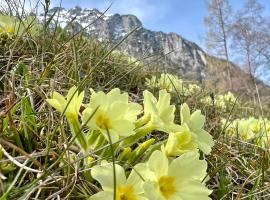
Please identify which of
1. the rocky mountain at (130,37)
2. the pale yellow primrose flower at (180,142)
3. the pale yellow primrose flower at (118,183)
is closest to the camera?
the pale yellow primrose flower at (118,183)

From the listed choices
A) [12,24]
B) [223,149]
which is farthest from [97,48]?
[223,149]

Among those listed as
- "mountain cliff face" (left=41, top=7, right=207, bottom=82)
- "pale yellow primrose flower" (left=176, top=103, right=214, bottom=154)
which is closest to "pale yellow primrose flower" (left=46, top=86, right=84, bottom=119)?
"pale yellow primrose flower" (left=176, top=103, right=214, bottom=154)

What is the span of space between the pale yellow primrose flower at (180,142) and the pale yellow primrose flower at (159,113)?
21 millimetres

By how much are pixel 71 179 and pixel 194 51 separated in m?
50.4

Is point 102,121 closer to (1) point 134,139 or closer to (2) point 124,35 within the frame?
(1) point 134,139

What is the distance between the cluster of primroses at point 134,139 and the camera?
0.80m

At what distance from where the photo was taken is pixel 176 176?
2.82ft

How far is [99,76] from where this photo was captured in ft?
6.59

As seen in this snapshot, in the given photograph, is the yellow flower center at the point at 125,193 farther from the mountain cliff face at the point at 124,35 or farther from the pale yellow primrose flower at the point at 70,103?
the mountain cliff face at the point at 124,35

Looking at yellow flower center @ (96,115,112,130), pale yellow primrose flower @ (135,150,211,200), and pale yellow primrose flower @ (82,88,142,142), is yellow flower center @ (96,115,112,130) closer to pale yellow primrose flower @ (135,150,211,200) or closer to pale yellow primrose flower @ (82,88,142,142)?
pale yellow primrose flower @ (82,88,142,142)

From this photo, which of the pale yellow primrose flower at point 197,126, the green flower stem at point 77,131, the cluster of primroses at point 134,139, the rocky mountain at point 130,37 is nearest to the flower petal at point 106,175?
the cluster of primroses at point 134,139

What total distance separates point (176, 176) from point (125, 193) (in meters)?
0.11

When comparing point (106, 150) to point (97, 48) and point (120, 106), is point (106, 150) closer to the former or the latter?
point (120, 106)

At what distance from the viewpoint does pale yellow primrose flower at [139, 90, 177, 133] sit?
0.92m
